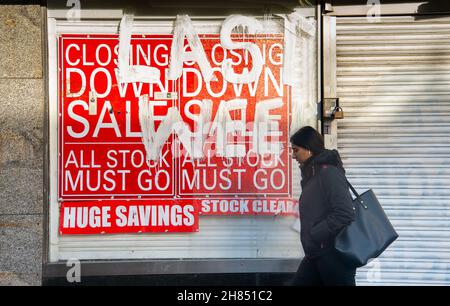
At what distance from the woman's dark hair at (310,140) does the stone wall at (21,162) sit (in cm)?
230

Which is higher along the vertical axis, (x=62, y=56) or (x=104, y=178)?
(x=62, y=56)

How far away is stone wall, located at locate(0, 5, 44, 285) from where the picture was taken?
617cm

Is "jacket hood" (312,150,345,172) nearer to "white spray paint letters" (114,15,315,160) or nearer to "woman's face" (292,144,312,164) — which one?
"woman's face" (292,144,312,164)

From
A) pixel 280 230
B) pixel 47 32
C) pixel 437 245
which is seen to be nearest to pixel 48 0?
pixel 47 32

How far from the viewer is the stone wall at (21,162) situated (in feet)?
20.2

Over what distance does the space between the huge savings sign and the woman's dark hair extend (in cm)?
28

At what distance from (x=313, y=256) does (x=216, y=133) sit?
1.44 meters

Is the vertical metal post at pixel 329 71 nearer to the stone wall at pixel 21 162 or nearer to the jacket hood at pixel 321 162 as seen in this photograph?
the jacket hood at pixel 321 162

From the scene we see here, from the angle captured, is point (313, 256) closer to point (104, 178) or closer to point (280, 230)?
point (280, 230)

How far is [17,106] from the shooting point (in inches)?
243

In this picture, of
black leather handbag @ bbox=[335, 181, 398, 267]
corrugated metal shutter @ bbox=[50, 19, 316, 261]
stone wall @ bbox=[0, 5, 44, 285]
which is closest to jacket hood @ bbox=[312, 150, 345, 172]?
black leather handbag @ bbox=[335, 181, 398, 267]

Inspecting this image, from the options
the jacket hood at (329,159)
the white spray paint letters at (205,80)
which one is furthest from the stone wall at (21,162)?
the jacket hood at (329,159)

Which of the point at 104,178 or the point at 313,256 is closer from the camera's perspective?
the point at 313,256
